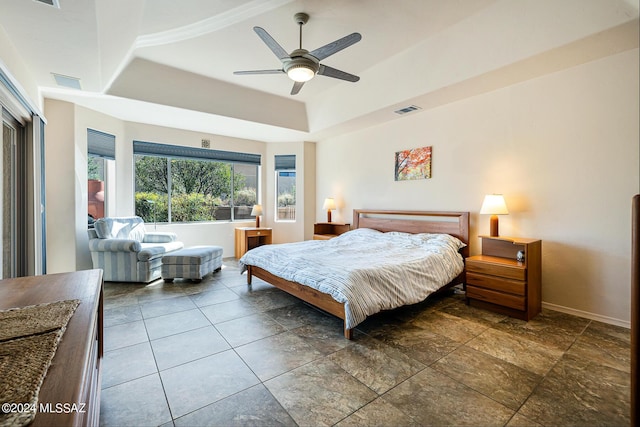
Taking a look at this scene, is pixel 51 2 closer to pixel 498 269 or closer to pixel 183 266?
pixel 183 266

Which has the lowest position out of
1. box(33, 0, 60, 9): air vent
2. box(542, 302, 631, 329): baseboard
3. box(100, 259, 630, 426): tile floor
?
box(100, 259, 630, 426): tile floor

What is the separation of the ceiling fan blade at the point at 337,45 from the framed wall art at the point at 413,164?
2.36 metres

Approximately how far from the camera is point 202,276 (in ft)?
14.0

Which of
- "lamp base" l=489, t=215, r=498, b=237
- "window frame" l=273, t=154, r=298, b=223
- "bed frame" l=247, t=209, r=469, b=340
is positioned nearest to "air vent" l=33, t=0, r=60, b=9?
"bed frame" l=247, t=209, r=469, b=340

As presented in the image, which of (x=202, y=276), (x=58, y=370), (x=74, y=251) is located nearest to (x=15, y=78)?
(x=74, y=251)

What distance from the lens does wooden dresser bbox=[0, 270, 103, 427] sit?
661 millimetres

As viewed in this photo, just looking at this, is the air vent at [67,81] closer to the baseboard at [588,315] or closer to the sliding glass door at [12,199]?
the sliding glass door at [12,199]

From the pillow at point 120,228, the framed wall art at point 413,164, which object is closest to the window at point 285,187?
the framed wall art at point 413,164

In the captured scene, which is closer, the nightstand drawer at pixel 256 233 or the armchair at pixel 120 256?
the armchair at pixel 120 256

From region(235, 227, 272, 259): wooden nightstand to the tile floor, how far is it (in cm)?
268

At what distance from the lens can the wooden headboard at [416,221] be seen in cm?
395

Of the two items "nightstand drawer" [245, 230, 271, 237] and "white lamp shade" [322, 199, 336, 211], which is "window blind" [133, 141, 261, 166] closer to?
"nightstand drawer" [245, 230, 271, 237]

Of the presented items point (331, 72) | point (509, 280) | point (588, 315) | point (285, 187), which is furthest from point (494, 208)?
point (285, 187)

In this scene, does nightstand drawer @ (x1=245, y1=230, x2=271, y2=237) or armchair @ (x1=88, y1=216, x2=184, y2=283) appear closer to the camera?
armchair @ (x1=88, y1=216, x2=184, y2=283)
